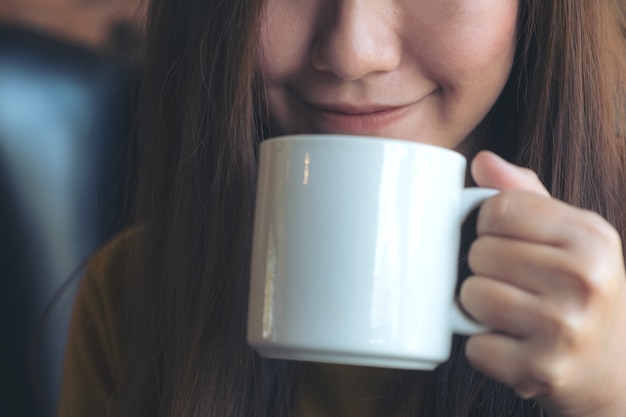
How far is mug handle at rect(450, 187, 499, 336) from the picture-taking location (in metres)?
0.64

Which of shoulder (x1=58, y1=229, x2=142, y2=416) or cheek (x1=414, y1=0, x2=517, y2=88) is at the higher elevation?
cheek (x1=414, y1=0, x2=517, y2=88)

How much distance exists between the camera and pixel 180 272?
950 mm

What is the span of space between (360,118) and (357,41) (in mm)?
110

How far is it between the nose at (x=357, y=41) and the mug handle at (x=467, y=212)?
195mm

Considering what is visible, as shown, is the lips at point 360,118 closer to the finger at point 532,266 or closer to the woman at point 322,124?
the woman at point 322,124

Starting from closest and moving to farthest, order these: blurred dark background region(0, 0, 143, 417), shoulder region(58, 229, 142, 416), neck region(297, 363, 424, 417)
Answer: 1. neck region(297, 363, 424, 417)
2. shoulder region(58, 229, 142, 416)
3. blurred dark background region(0, 0, 143, 417)

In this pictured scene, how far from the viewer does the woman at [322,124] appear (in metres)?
0.85

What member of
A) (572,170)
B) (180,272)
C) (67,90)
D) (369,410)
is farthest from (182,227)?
(67,90)

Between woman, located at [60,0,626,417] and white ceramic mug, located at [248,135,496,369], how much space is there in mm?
192

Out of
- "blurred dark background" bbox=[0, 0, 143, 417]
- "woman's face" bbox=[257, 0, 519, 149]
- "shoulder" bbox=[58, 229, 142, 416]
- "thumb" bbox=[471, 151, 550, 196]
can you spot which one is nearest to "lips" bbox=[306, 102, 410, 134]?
"woman's face" bbox=[257, 0, 519, 149]

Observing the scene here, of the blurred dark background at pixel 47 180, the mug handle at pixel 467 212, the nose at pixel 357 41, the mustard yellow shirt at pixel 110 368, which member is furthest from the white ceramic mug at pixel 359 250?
the blurred dark background at pixel 47 180

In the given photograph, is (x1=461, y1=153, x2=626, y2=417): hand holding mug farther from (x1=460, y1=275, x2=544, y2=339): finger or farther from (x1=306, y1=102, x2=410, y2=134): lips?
(x1=306, y1=102, x2=410, y2=134): lips

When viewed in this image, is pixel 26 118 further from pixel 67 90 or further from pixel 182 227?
pixel 182 227

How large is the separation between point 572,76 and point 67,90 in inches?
29.5
